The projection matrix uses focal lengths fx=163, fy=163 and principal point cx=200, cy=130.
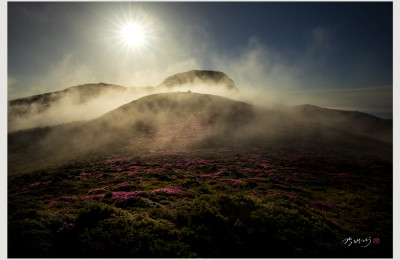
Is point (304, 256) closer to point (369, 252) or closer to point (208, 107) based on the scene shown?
point (369, 252)

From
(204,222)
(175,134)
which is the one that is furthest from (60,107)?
(204,222)

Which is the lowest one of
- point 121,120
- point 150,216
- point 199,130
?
point 150,216

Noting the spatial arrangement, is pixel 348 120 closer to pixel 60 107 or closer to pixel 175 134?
pixel 175 134

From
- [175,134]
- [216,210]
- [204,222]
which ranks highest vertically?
[175,134]

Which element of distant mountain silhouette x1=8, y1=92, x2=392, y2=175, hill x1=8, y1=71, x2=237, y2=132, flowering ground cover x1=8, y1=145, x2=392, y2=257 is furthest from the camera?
hill x1=8, y1=71, x2=237, y2=132

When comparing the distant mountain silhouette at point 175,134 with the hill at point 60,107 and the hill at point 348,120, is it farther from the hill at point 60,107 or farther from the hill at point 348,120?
the hill at point 60,107

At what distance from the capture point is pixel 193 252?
8.03 metres

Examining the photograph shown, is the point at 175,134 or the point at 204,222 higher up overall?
the point at 175,134

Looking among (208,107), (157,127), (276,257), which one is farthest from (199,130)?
(276,257)

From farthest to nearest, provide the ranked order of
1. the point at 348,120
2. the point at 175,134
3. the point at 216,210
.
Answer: the point at 348,120
the point at 175,134
the point at 216,210

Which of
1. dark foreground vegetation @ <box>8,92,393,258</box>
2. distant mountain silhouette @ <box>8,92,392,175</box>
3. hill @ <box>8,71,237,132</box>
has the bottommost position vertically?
dark foreground vegetation @ <box>8,92,393,258</box>

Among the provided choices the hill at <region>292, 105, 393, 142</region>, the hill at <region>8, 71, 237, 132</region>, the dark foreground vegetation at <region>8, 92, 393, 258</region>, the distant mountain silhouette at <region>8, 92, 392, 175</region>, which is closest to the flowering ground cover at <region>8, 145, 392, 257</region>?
the dark foreground vegetation at <region>8, 92, 393, 258</region>

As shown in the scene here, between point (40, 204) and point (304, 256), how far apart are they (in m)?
20.1

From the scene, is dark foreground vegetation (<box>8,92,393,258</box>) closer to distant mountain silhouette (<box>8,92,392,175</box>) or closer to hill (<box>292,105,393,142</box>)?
distant mountain silhouette (<box>8,92,392,175</box>)
